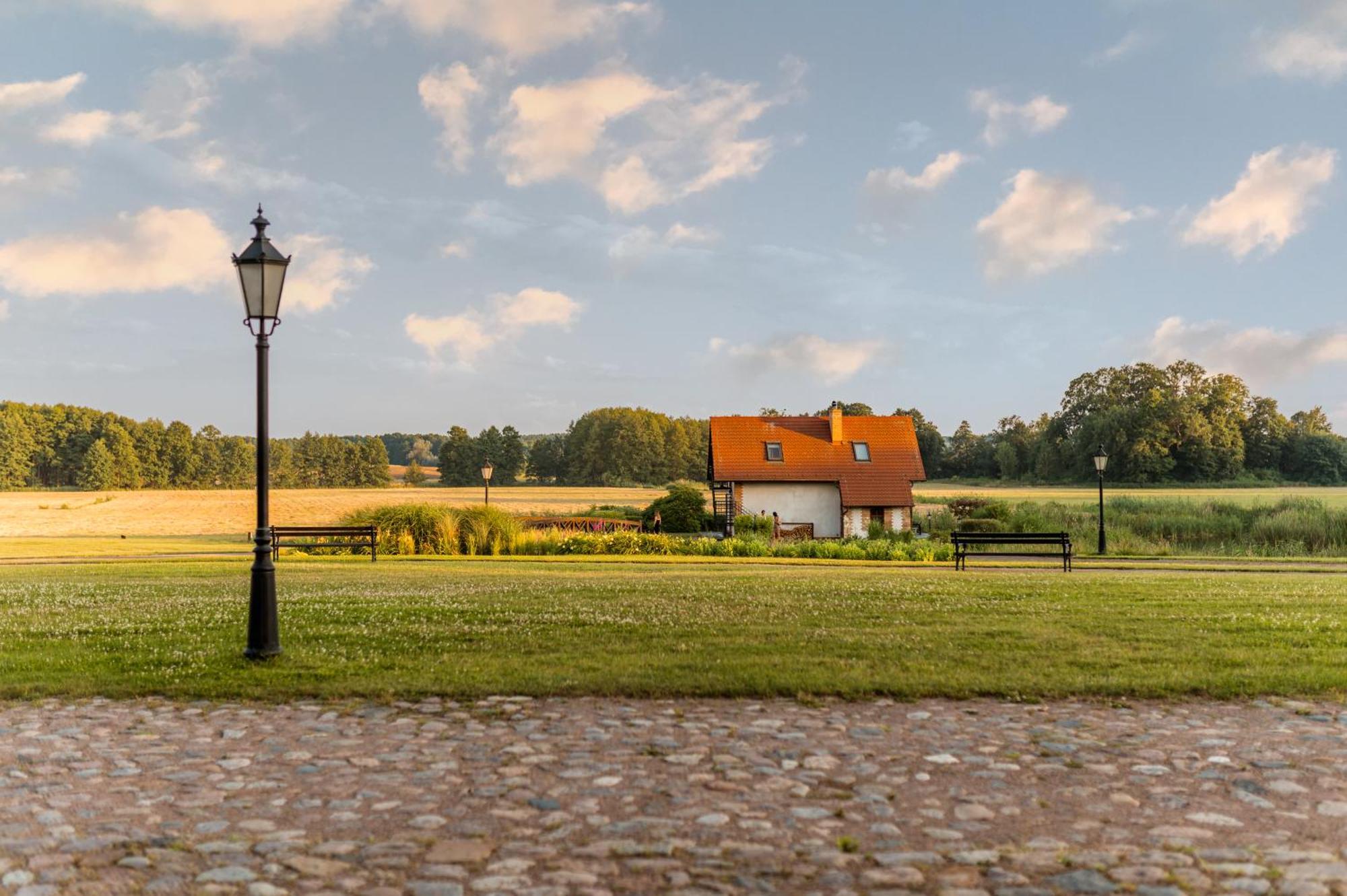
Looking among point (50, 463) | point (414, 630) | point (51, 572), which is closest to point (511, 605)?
point (414, 630)

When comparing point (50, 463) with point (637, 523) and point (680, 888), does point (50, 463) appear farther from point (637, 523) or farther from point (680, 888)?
point (680, 888)

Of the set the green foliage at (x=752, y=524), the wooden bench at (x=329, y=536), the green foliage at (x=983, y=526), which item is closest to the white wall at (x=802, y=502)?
the green foliage at (x=752, y=524)

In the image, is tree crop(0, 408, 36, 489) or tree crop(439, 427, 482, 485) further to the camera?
tree crop(439, 427, 482, 485)

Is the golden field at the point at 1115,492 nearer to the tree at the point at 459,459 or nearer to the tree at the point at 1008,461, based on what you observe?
the tree at the point at 1008,461

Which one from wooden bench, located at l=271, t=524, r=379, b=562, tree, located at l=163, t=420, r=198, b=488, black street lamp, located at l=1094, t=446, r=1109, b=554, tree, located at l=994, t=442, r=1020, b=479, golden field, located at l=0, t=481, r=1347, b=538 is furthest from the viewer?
tree, located at l=163, t=420, r=198, b=488

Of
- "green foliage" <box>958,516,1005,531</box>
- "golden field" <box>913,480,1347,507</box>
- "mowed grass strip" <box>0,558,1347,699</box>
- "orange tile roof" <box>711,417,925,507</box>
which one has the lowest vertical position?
"green foliage" <box>958,516,1005,531</box>

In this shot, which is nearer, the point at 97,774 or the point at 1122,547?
the point at 97,774

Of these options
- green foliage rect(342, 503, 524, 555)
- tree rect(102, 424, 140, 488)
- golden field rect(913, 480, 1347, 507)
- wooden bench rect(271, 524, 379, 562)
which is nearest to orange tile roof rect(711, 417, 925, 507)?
green foliage rect(342, 503, 524, 555)

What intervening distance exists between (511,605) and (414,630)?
233 cm

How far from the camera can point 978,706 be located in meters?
7.01

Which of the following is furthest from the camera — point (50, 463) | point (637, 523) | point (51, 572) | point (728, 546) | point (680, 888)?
point (50, 463)

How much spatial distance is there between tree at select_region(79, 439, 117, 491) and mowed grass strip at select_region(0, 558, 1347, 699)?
Answer: 95.9 metres

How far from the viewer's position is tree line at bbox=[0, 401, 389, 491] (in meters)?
99.4

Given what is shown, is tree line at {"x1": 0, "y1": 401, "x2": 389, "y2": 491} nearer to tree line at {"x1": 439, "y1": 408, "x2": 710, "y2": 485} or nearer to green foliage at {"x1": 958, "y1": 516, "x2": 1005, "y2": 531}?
tree line at {"x1": 439, "y1": 408, "x2": 710, "y2": 485}
